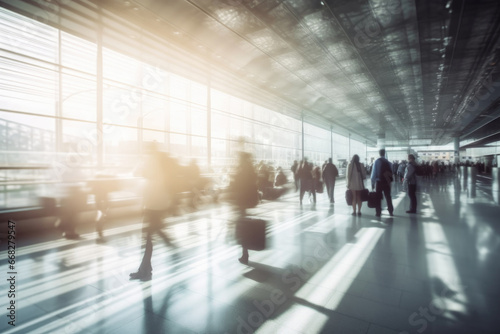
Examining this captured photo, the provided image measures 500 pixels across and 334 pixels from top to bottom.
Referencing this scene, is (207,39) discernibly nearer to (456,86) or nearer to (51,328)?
(51,328)

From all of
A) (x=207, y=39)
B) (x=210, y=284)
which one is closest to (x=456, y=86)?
(x=207, y=39)

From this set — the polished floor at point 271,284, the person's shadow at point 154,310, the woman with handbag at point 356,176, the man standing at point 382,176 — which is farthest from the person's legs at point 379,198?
the person's shadow at point 154,310

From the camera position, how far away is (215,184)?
1118cm

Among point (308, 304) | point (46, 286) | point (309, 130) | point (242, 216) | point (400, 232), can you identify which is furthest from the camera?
point (309, 130)

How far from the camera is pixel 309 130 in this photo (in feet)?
82.6

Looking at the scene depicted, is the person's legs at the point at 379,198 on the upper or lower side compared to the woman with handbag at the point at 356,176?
lower

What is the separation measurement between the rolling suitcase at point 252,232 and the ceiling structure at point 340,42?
7281mm

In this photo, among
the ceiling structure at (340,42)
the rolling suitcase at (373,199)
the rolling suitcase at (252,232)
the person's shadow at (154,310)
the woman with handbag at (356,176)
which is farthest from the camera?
the ceiling structure at (340,42)

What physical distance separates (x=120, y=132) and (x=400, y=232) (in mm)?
8826

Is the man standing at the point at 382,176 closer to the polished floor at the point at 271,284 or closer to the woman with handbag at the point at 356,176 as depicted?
the woman with handbag at the point at 356,176

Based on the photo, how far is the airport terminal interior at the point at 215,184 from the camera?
257 cm

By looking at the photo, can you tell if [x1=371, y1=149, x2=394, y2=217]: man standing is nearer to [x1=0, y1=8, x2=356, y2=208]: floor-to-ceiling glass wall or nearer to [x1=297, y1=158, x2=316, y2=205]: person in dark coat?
[x1=297, y1=158, x2=316, y2=205]: person in dark coat

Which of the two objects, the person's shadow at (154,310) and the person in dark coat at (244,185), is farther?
the person in dark coat at (244,185)

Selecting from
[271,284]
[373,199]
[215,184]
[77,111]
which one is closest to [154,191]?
[271,284]
